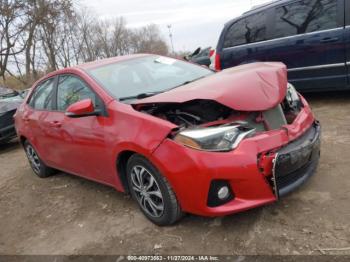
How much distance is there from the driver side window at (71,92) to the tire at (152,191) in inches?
30.8

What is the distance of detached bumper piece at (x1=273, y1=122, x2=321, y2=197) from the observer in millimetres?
2973

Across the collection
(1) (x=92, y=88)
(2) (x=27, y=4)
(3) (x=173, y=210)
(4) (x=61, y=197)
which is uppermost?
(2) (x=27, y=4)

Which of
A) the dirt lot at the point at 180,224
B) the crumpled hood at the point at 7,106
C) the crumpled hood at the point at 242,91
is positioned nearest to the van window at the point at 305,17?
the dirt lot at the point at 180,224

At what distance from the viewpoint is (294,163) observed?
307 cm

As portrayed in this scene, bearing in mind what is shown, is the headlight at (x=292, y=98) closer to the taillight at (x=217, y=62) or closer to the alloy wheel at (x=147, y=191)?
the alloy wheel at (x=147, y=191)

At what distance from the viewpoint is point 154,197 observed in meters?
3.38

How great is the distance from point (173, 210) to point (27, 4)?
23.0 meters

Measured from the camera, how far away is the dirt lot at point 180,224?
2.96 metres

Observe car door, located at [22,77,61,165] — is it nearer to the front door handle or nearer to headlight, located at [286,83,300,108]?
the front door handle

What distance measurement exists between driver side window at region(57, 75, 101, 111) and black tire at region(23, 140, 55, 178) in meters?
1.27

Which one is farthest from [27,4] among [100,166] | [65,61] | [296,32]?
[100,166]

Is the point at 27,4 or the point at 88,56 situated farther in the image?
the point at 88,56

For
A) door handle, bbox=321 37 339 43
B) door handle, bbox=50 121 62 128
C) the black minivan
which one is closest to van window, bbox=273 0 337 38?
the black minivan

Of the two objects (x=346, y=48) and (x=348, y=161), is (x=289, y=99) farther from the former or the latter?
(x=346, y=48)
